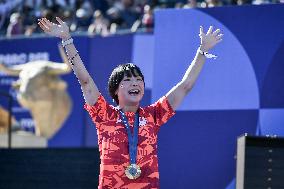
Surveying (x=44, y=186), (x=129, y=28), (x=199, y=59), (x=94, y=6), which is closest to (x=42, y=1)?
(x=94, y=6)

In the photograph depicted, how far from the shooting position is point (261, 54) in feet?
26.8

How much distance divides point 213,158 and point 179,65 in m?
0.91

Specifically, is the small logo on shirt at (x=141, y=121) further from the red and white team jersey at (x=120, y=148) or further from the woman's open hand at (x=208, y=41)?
the woman's open hand at (x=208, y=41)

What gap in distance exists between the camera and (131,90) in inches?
240

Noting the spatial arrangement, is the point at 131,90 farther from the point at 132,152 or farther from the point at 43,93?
the point at 43,93

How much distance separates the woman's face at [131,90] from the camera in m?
6.08

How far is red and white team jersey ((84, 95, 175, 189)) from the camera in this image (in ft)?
19.5

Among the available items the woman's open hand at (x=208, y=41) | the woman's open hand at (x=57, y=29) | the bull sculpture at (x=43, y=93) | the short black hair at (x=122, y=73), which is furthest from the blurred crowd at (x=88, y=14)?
the woman's open hand at (x=57, y=29)

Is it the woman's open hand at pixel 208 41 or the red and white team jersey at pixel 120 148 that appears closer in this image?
the red and white team jersey at pixel 120 148

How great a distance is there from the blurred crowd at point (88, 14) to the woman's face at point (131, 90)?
825 cm

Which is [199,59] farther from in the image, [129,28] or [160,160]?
[129,28]

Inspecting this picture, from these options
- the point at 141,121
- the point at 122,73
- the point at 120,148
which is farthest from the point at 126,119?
the point at 122,73

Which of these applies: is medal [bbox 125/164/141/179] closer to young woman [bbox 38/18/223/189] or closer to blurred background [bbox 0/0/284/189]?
young woman [bbox 38/18/223/189]

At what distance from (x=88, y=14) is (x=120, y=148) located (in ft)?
36.9
